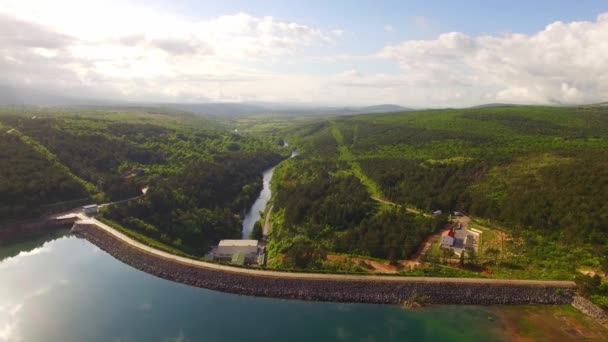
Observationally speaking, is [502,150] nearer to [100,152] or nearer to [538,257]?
[538,257]

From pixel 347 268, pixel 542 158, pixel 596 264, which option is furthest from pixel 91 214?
pixel 542 158

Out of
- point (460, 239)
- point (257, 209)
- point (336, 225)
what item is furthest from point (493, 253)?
point (257, 209)

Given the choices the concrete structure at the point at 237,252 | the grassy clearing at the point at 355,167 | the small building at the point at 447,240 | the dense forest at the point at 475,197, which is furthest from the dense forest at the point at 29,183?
the small building at the point at 447,240

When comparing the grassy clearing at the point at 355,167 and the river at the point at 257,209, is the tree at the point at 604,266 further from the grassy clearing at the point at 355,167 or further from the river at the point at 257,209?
the river at the point at 257,209

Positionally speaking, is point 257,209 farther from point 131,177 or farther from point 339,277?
point 339,277

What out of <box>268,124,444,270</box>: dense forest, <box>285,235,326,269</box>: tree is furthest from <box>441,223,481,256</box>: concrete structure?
<box>285,235,326,269</box>: tree
